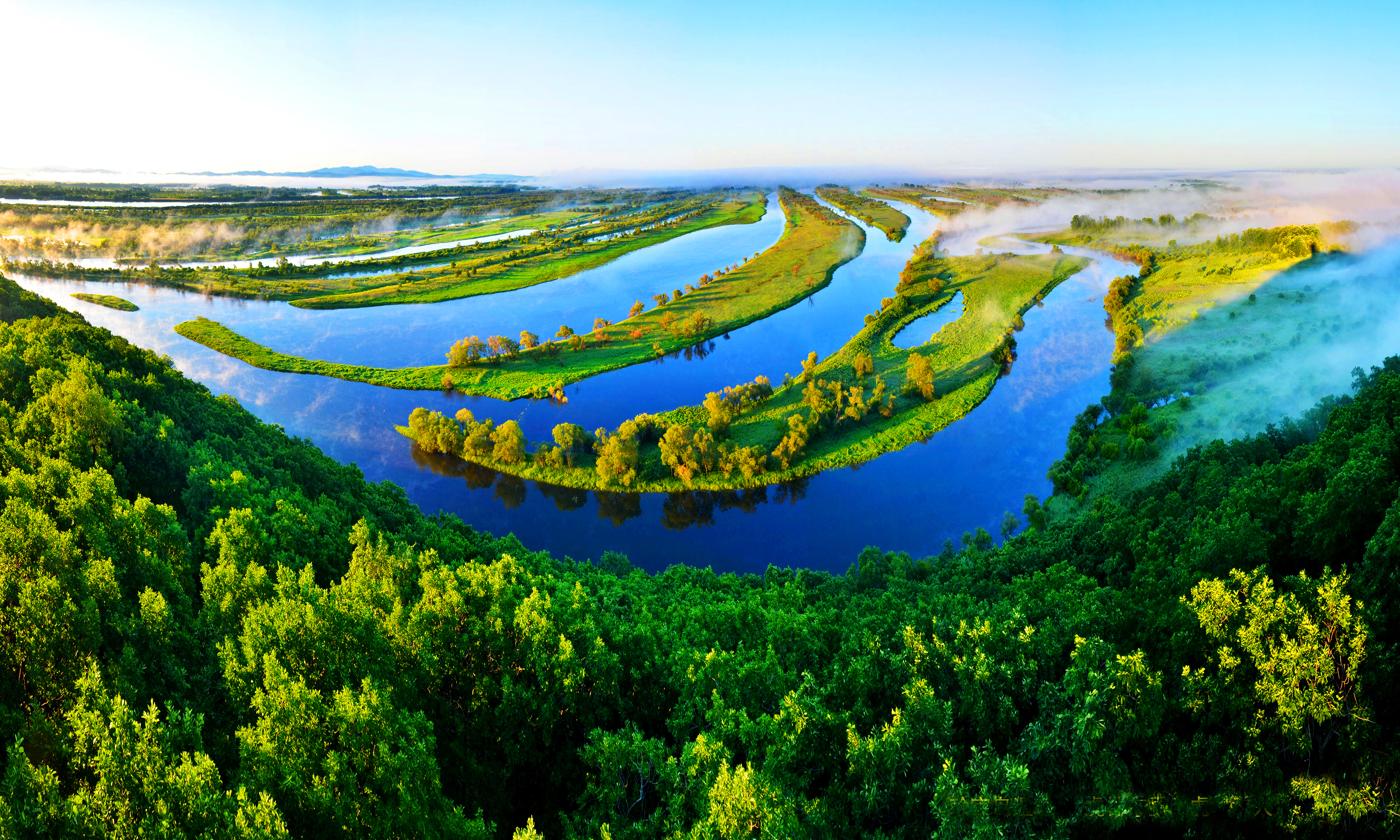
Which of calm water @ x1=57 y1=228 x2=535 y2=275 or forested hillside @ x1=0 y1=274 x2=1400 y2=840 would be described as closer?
forested hillside @ x1=0 y1=274 x2=1400 y2=840

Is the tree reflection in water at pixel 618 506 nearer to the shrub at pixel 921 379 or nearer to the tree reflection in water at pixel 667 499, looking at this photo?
the tree reflection in water at pixel 667 499

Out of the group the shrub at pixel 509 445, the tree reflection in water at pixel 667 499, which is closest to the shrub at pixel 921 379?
the tree reflection in water at pixel 667 499

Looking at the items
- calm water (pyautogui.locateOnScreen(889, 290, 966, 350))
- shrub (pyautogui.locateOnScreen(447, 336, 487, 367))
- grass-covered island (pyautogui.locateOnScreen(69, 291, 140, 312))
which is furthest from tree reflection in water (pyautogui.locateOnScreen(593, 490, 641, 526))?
grass-covered island (pyautogui.locateOnScreen(69, 291, 140, 312))

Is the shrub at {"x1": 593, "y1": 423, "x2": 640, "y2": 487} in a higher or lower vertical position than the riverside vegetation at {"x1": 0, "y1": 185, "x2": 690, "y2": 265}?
lower

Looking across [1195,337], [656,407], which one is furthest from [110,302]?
[1195,337]

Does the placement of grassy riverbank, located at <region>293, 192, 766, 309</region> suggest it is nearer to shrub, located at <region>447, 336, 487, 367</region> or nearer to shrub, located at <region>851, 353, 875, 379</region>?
shrub, located at <region>447, 336, 487, 367</region>
